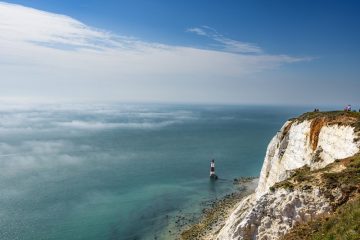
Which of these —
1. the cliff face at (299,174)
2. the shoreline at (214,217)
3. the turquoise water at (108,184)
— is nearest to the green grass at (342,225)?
the cliff face at (299,174)

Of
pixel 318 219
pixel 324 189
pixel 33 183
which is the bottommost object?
pixel 33 183

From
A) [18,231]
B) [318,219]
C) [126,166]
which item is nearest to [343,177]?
[318,219]

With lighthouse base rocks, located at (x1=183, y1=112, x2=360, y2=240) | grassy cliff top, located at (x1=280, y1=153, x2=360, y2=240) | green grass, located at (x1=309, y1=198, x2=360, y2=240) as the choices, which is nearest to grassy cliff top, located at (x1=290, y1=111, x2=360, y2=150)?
lighthouse base rocks, located at (x1=183, y1=112, x2=360, y2=240)

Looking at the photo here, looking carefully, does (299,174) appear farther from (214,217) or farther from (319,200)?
(214,217)

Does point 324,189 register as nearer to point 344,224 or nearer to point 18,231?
point 344,224

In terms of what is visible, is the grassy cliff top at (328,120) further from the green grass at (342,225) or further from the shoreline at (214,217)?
the shoreline at (214,217)
